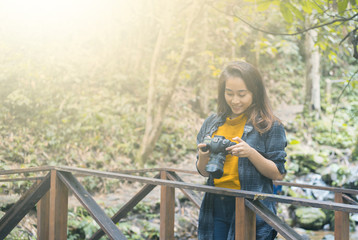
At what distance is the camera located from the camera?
180cm

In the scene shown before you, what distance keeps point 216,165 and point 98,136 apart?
19.6ft

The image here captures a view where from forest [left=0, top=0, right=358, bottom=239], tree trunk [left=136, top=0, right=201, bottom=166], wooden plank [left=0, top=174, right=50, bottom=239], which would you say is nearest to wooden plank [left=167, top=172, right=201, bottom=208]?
wooden plank [left=0, top=174, right=50, bottom=239]

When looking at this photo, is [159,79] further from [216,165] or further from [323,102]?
[216,165]

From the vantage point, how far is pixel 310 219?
21.7ft

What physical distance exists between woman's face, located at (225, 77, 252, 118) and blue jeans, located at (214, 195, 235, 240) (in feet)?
1.53

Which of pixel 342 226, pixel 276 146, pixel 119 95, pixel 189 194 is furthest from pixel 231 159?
pixel 119 95

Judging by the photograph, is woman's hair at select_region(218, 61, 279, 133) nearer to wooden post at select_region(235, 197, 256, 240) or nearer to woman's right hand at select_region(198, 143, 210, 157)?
woman's right hand at select_region(198, 143, 210, 157)

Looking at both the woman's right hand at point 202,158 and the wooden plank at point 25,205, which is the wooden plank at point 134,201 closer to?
the wooden plank at point 25,205

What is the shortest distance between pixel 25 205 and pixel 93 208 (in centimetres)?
74

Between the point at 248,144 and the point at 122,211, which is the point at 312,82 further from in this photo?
the point at 248,144

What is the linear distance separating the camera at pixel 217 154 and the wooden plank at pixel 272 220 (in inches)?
8.0

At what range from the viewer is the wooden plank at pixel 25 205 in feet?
9.42

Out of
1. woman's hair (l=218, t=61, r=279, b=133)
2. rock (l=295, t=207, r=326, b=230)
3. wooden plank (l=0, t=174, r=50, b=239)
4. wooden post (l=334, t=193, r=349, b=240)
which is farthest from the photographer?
rock (l=295, t=207, r=326, b=230)

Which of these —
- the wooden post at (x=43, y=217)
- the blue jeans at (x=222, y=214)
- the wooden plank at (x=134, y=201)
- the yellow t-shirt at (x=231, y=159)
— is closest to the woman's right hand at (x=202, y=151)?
the yellow t-shirt at (x=231, y=159)
